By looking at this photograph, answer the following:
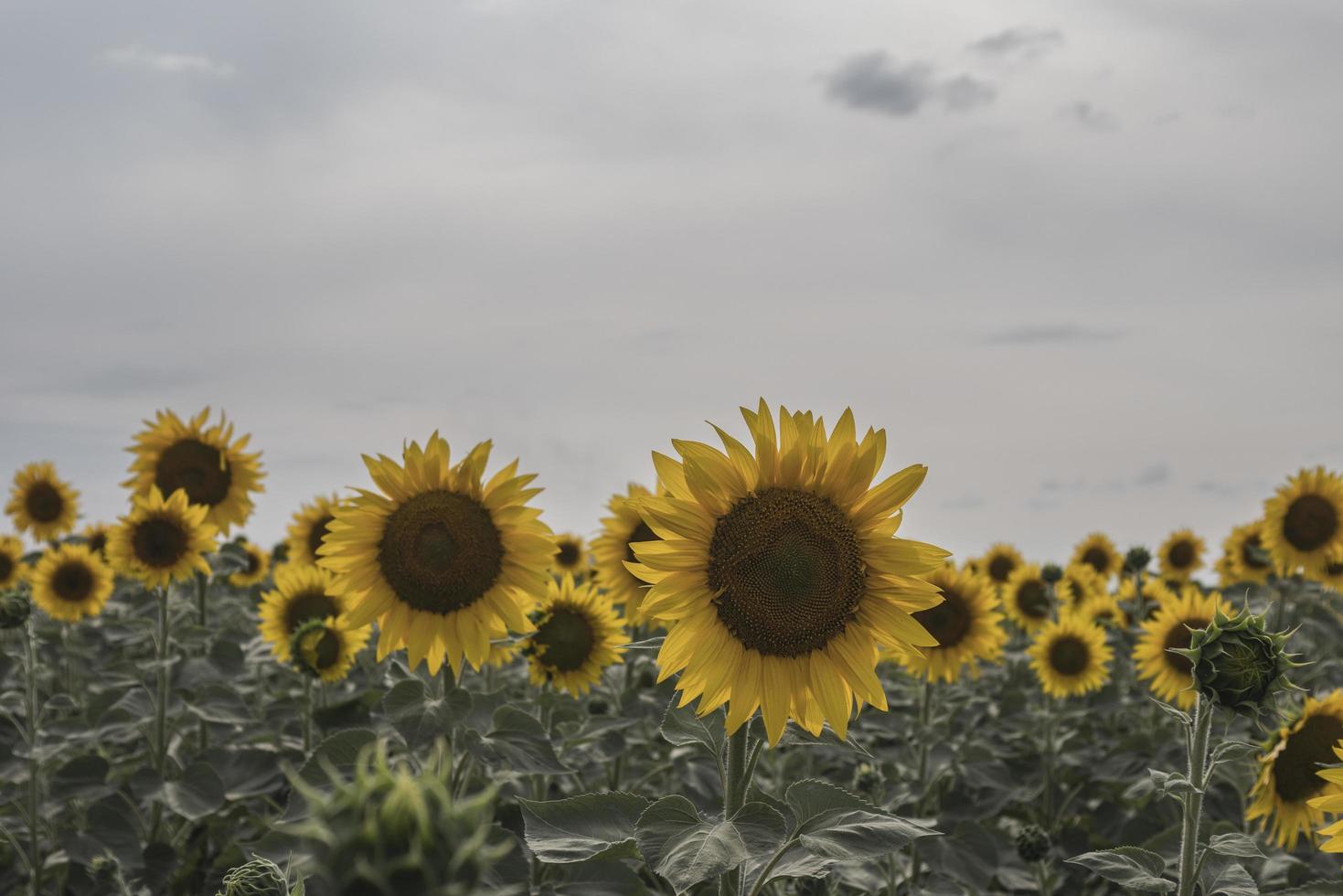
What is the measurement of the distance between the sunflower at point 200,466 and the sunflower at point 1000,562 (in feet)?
23.7

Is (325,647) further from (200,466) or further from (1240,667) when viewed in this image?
(1240,667)

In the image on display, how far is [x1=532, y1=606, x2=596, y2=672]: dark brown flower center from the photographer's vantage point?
557cm

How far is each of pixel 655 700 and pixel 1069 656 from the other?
11.4 ft

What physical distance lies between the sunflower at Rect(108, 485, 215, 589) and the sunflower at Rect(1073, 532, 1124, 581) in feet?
30.3

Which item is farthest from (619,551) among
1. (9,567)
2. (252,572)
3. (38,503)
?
(38,503)

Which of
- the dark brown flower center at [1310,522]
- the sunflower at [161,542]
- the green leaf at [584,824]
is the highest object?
the dark brown flower center at [1310,522]

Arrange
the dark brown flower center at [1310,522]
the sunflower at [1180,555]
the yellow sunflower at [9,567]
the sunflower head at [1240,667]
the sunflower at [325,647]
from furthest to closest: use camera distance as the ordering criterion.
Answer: the sunflower at [1180,555] < the yellow sunflower at [9,567] < the dark brown flower center at [1310,522] < the sunflower at [325,647] < the sunflower head at [1240,667]

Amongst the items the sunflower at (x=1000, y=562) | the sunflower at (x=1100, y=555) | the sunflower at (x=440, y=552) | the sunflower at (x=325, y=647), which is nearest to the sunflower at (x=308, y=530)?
the sunflower at (x=325, y=647)

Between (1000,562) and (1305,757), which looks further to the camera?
(1000,562)

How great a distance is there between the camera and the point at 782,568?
10.1ft

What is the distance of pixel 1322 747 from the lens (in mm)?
4461

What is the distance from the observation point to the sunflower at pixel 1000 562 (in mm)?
11094

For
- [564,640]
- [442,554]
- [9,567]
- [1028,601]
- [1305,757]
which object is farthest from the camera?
[9,567]

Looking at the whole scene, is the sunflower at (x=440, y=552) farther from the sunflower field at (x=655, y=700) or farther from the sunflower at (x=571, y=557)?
the sunflower at (x=571, y=557)
